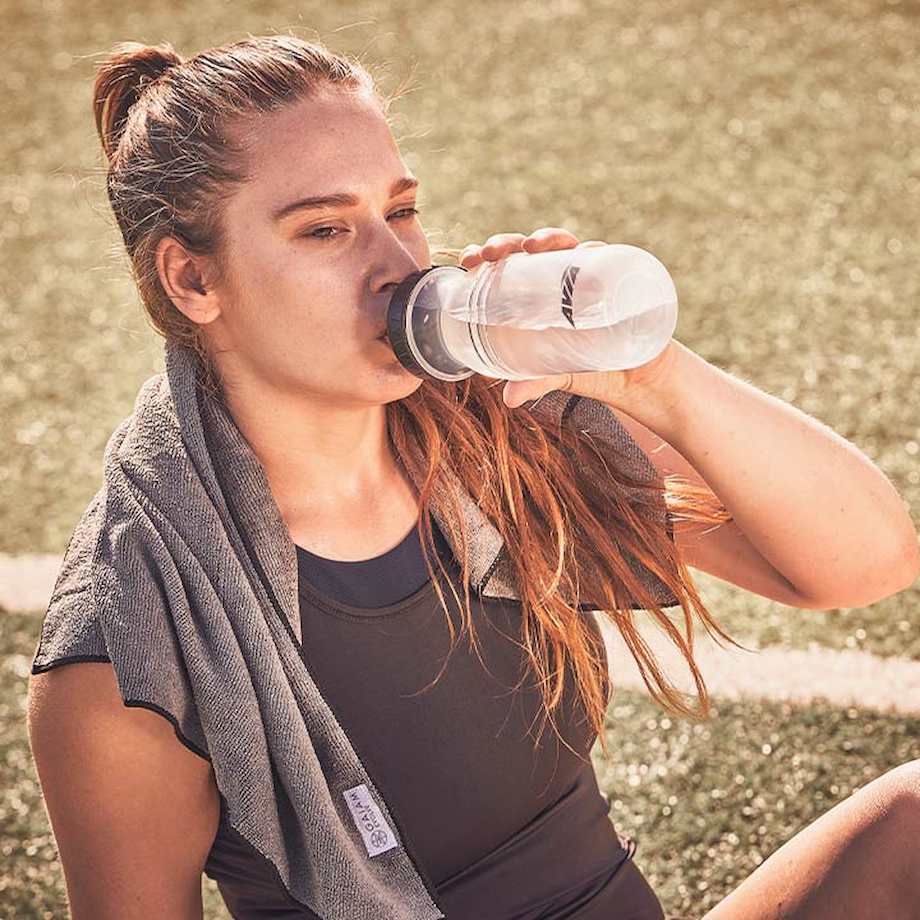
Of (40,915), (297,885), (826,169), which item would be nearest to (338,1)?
(826,169)

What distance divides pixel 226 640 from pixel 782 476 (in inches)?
31.1

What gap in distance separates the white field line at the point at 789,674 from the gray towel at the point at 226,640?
1.33m

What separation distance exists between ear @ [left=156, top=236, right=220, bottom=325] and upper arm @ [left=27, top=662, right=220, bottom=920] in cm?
53

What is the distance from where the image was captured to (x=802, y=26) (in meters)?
6.33

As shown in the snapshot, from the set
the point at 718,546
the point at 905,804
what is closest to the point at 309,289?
the point at 718,546

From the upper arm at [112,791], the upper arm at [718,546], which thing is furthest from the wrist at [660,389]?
the upper arm at [112,791]

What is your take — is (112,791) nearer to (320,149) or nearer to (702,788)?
(320,149)

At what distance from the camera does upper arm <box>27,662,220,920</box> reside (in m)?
1.96

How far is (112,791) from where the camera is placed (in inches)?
77.4

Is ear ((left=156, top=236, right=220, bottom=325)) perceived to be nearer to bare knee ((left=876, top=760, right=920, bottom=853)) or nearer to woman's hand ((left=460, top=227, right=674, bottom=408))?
woman's hand ((left=460, top=227, right=674, bottom=408))

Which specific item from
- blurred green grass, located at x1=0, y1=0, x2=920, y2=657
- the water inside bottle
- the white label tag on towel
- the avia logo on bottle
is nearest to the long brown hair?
the white label tag on towel

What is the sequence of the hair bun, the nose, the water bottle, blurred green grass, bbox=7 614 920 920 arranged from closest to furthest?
the water bottle → the nose → the hair bun → blurred green grass, bbox=7 614 920 920

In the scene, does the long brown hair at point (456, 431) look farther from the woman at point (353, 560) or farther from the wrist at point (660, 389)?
the wrist at point (660, 389)

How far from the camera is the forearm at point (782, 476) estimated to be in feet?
7.10
